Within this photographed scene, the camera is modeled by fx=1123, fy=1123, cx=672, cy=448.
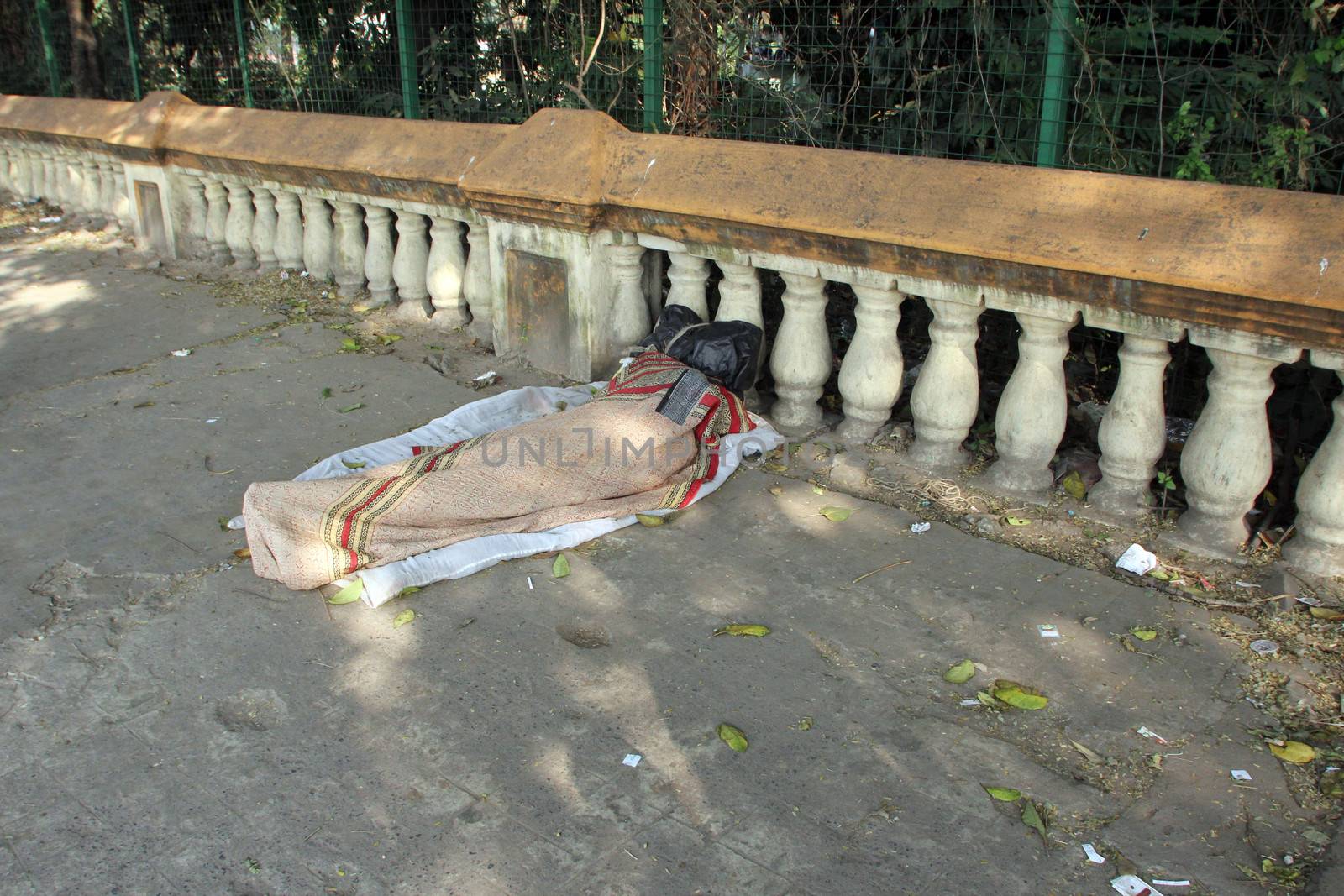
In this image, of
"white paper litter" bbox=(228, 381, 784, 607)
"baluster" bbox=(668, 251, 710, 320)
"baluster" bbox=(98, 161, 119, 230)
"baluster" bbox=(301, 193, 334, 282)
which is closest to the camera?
"white paper litter" bbox=(228, 381, 784, 607)

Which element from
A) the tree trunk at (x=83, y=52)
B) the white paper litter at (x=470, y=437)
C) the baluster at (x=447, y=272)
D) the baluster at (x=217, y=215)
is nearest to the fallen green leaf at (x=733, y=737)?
the white paper litter at (x=470, y=437)

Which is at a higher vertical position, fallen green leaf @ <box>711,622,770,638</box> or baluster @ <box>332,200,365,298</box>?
baluster @ <box>332,200,365,298</box>

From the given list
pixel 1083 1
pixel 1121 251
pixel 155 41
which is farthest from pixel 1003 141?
pixel 155 41

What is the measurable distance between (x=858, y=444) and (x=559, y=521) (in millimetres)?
1175

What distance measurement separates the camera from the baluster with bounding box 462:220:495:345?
519 centimetres

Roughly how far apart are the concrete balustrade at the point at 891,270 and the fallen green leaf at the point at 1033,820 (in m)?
1.35

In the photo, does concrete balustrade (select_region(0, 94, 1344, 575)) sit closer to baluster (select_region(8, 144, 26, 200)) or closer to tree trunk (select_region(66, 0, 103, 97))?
baluster (select_region(8, 144, 26, 200))

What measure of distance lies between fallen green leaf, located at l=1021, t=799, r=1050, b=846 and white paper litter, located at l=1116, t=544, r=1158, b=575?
3.83 feet

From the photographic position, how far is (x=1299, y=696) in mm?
2736

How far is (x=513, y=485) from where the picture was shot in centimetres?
354

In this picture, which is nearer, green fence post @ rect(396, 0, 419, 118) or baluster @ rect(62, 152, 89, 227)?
green fence post @ rect(396, 0, 419, 118)

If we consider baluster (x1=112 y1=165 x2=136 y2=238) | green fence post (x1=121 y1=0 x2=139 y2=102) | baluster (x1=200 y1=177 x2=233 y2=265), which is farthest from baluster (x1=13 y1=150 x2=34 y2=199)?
baluster (x1=200 y1=177 x2=233 y2=265)

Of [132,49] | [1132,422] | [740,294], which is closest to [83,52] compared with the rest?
→ [132,49]

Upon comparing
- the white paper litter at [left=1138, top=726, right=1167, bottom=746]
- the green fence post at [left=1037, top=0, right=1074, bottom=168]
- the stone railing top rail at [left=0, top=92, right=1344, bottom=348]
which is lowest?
the white paper litter at [left=1138, top=726, right=1167, bottom=746]
